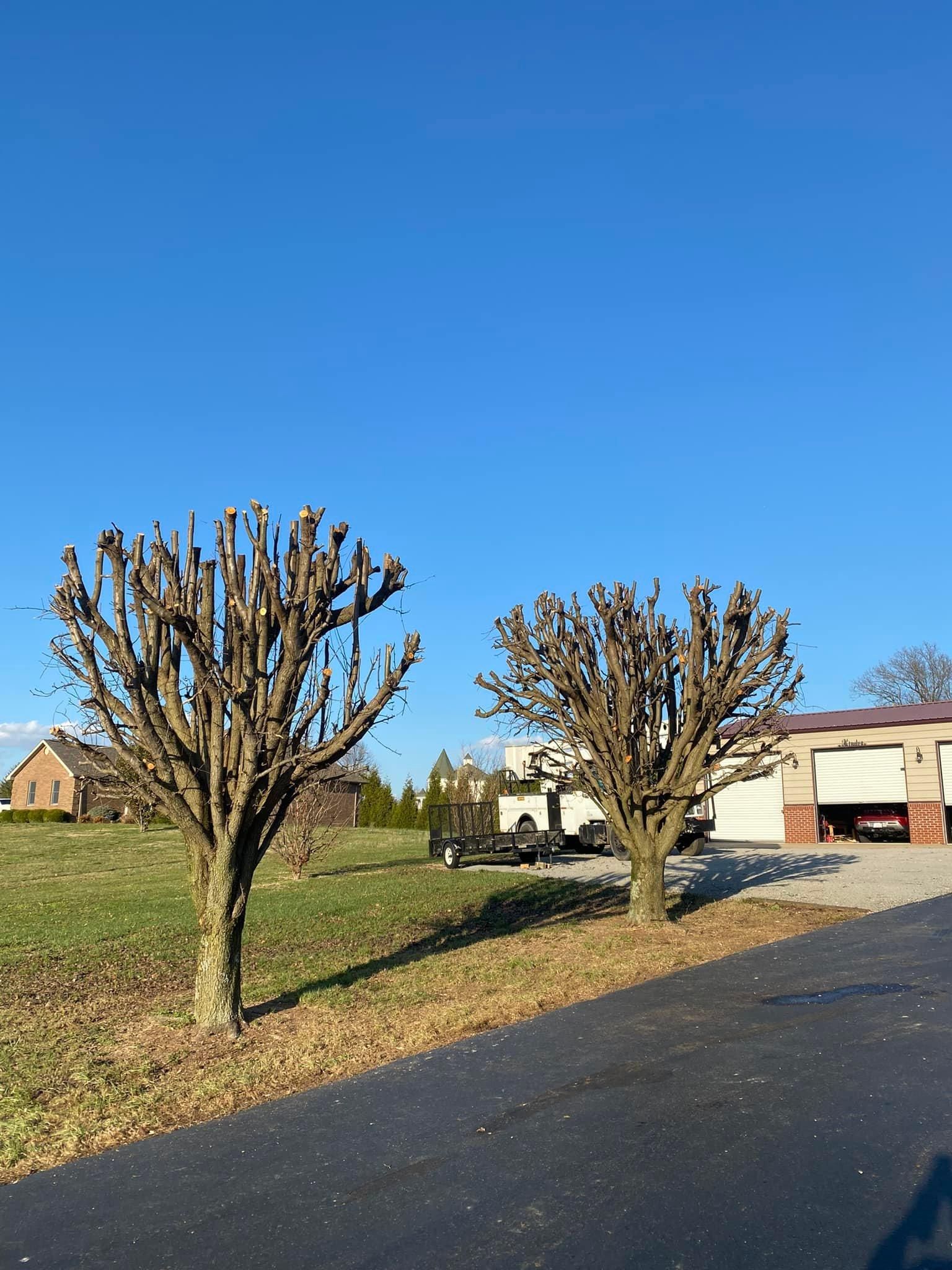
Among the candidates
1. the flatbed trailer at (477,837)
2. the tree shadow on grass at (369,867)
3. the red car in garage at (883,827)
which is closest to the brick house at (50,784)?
the tree shadow on grass at (369,867)

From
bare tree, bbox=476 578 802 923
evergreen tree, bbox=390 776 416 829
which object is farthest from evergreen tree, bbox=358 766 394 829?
bare tree, bbox=476 578 802 923

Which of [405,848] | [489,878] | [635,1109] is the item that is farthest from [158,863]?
[635,1109]

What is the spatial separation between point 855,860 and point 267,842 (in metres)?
18.6

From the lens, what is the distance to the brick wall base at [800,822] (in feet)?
98.9

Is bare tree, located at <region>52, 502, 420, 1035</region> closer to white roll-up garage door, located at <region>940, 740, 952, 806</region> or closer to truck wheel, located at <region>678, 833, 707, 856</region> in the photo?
truck wheel, located at <region>678, 833, 707, 856</region>

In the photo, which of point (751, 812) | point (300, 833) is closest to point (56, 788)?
point (300, 833)

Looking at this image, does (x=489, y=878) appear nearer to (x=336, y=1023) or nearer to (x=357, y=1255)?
(x=336, y=1023)

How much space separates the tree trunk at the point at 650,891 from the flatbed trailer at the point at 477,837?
1152 centimetres

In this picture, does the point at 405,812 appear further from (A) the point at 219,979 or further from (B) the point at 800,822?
(A) the point at 219,979

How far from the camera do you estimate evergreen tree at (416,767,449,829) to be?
49.1 metres

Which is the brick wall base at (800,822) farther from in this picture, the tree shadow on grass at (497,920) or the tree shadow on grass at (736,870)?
the tree shadow on grass at (497,920)

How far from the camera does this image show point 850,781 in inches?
1163

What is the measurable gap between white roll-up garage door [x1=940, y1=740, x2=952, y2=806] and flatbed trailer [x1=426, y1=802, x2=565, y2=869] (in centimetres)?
1142

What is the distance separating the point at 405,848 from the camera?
32.4 m
